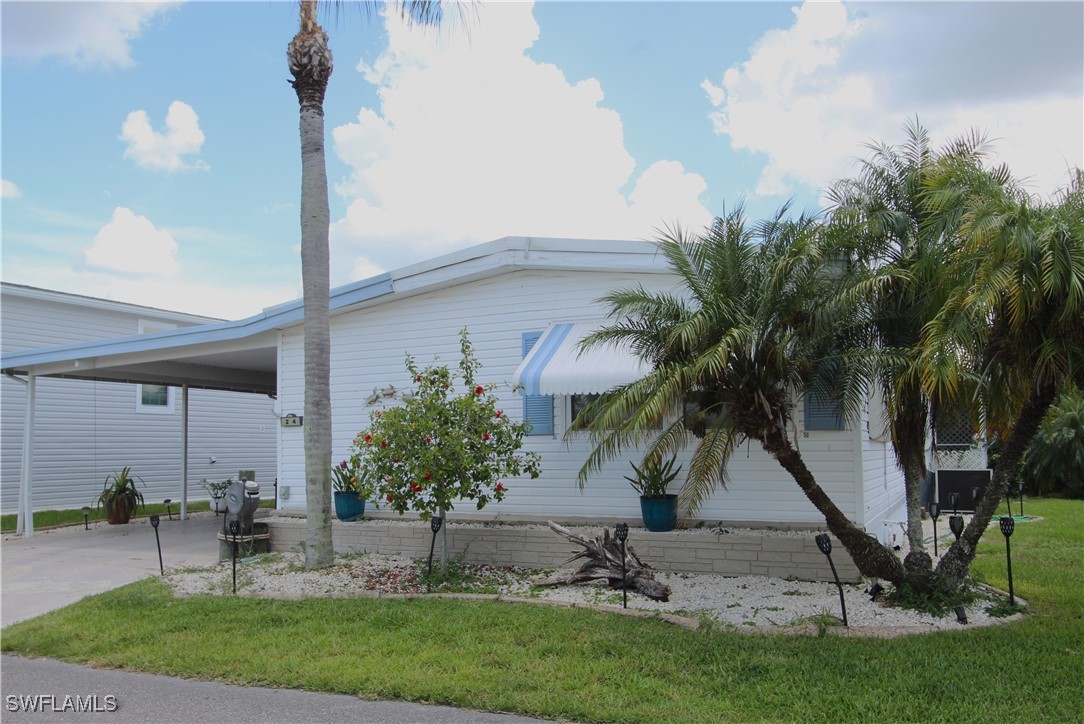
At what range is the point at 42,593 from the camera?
8719mm

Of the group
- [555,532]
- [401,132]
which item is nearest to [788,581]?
[555,532]

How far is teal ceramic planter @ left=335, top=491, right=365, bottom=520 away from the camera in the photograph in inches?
426

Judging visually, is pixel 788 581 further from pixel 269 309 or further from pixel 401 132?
pixel 401 132

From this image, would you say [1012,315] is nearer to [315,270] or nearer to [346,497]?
[315,270]

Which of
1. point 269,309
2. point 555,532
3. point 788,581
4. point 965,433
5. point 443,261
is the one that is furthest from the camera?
Answer: point 965,433

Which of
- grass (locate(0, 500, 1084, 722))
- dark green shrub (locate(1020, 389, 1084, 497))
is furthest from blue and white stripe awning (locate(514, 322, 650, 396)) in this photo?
dark green shrub (locate(1020, 389, 1084, 497))

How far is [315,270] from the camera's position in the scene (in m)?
9.02

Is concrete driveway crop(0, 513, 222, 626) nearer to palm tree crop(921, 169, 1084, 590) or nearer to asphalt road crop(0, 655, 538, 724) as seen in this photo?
asphalt road crop(0, 655, 538, 724)

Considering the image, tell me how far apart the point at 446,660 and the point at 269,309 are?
24.3ft

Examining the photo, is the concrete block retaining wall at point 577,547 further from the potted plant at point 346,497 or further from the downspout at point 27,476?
the downspout at point 27,476

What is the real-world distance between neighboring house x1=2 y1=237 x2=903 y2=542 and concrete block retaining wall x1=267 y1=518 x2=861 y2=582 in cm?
58

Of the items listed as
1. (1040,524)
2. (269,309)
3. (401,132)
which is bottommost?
(1040,524)

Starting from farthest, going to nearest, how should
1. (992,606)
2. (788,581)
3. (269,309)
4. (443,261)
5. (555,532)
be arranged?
1. (269,309)
2. (443,261)
3. (555,532)
4. (788,581)
5. (992,606)

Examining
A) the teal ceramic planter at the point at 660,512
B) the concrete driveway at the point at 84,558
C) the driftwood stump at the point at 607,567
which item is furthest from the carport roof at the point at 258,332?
the driftwood stump at the point at 607,567
